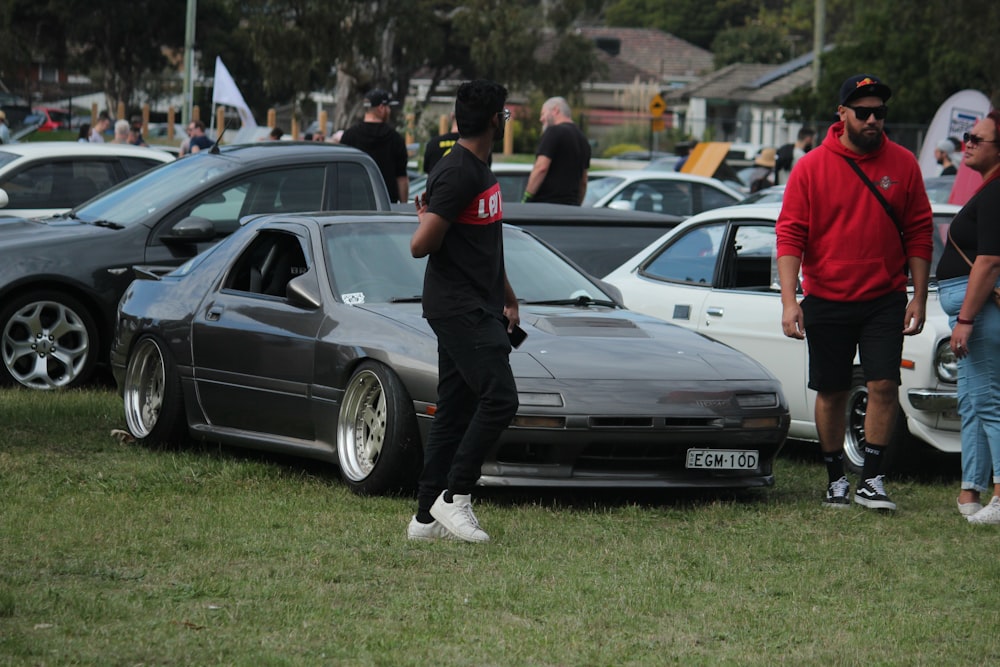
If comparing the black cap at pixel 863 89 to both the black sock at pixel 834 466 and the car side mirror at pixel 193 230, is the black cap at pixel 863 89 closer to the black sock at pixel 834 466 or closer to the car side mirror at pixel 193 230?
the black sock at pixel 834 466

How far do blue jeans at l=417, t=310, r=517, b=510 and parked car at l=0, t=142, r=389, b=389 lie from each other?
4336 mm

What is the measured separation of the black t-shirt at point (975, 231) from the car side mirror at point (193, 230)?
4.77 metres

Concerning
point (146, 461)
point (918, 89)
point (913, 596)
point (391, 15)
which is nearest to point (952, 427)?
point (913, 596)

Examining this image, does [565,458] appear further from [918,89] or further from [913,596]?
[918,89]

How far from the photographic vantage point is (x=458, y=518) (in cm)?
636

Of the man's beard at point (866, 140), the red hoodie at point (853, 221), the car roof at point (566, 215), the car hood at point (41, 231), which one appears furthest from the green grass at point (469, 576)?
the car roof at point (566, 215)

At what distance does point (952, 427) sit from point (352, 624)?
4.14m

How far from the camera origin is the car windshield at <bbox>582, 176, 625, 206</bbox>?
19281 mm

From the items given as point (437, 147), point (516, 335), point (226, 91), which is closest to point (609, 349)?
point (516, 335)

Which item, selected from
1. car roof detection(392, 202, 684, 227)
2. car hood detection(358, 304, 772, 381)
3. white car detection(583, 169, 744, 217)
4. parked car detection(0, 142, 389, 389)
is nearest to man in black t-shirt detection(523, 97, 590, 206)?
car roof detection(392, 202, 684, 227)

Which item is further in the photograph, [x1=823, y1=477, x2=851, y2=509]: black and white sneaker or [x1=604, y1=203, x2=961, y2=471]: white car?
[x1=604, y1=203, x2=961, y2=471]: white car

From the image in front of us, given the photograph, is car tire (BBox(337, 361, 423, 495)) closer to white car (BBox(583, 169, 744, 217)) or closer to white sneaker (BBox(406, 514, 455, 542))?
white sneaker (BBox(406, 514, 455, 542))

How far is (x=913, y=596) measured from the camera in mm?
Answer: 5625

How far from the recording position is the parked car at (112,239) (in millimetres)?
10570
